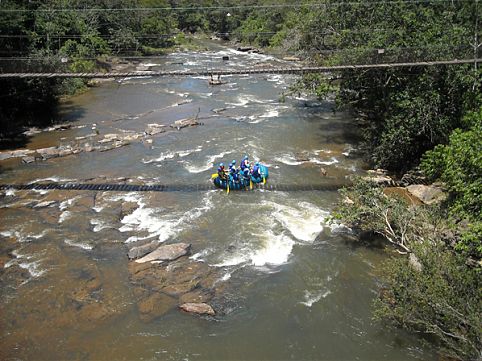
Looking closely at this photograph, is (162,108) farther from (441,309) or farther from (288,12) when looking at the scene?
(288,12)

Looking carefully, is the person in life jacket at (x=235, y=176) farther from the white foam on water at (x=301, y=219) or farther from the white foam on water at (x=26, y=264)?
the white foam on water at (x=26, y=264)

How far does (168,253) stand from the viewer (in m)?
11.4

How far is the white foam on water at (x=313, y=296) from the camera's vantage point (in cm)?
987

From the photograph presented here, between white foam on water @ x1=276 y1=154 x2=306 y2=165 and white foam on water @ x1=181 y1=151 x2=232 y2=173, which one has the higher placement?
white foam on water @ x1=276 y1=154 x2=306 y2=165

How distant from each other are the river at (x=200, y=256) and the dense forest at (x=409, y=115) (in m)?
1.09

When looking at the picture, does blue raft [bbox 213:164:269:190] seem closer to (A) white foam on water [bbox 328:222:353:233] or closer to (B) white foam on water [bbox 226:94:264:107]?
(A) white foam on water [bbox 328:222:353:233]

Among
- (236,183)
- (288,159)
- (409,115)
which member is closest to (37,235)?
(236,183)

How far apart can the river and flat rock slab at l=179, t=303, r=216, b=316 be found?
153mm

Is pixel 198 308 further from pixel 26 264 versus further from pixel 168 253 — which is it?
pixel 26 264

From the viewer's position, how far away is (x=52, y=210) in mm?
13750

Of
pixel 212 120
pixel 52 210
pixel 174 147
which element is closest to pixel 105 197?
pixel 52 210

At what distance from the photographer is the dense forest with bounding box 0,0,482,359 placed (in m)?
7.94

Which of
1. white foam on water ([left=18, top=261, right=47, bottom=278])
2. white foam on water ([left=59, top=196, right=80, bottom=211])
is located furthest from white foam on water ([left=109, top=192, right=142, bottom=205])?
white foam on water ([left=18, top=261, right=47, bottom=278])

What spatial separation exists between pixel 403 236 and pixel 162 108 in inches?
731
